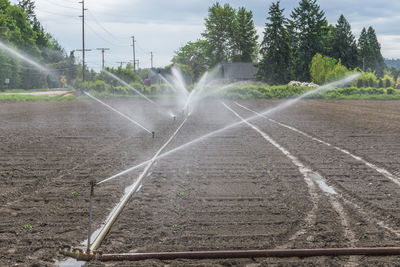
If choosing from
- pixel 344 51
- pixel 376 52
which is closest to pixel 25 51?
pixel 344 51

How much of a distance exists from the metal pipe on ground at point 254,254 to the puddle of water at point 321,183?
2534 millimetres

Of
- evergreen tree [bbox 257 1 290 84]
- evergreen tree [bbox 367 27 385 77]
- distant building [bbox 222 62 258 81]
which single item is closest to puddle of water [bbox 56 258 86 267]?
evergreen tree [bbox 257 1 290 84]

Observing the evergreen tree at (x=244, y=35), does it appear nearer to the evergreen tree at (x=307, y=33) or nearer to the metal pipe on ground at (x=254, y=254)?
the evergreen tree at (x=307, y=33)

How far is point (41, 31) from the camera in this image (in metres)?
90.4

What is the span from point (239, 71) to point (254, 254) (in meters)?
82.8

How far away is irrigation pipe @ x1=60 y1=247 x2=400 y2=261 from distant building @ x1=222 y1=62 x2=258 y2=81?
264 feet

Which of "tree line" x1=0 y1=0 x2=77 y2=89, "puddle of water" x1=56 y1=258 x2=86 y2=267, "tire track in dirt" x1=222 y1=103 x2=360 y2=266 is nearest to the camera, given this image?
"puddle of water" x1=56 y1=258 x2=86 y2=267

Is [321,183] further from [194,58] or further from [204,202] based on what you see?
[194,58]

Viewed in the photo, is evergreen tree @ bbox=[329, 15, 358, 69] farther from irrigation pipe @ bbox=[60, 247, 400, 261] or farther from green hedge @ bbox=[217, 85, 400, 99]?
irrigation pipe @ bbox=[60, 247, 400, 261]

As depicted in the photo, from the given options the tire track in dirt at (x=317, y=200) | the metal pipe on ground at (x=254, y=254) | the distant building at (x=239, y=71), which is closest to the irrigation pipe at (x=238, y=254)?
the metal pipe on ground at (x=254, y=254)

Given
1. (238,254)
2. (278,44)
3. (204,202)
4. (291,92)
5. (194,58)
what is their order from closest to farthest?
(238,254) < (204,202) < (291,92) < (278,44) < (194,58)

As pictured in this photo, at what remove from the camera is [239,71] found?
85562mm

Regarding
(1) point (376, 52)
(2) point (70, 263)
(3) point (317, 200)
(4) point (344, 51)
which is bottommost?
(2) point (70, 263)

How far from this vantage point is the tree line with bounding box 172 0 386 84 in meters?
73.9
